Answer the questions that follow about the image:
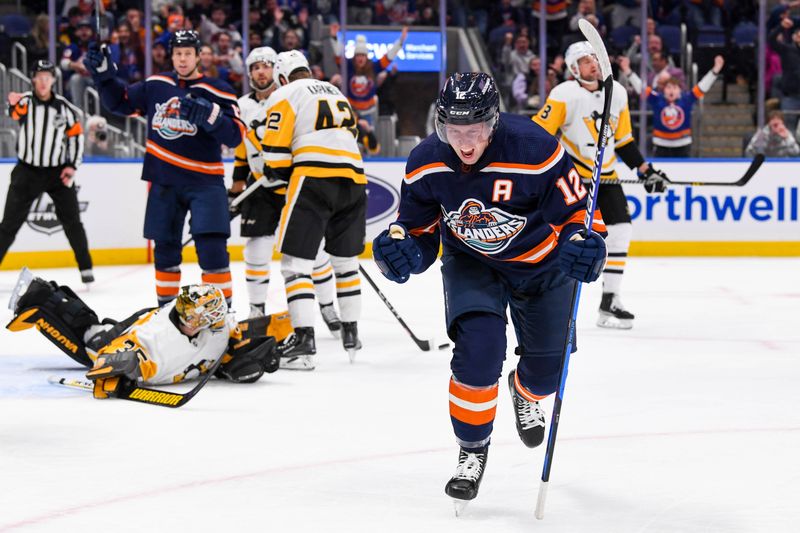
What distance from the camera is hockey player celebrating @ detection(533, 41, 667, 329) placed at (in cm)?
547

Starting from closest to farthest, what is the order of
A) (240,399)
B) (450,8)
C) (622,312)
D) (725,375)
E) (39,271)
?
(240,399) → (725,375) → (622,312) → (39,271) → (450,8)

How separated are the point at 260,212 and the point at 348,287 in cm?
68

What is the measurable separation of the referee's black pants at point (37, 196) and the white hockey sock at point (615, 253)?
315 cm

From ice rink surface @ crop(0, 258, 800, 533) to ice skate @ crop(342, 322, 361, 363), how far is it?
66mm

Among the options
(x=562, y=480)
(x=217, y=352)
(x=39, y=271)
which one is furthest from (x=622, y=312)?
(x=39, y=271)

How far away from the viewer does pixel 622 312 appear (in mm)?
5664

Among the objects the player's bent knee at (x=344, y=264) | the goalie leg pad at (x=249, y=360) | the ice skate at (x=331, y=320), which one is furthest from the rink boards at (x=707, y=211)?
the goalie leg pad at (x=249, y=360)

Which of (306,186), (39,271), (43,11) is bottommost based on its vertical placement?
(39,271)

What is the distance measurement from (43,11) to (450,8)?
143 inches

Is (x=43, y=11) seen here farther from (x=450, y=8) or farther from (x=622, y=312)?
(x=622, y=312)

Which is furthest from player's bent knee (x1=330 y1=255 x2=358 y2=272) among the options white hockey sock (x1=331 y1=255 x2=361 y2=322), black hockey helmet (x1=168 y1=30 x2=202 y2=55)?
black hockey helmet (x1=168 y1=30 x2=202 y2=55)

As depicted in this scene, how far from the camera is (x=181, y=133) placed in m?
5.07

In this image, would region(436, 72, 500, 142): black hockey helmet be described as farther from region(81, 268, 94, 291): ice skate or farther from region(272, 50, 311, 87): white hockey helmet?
region(81, 268, 94, 291): ice skate

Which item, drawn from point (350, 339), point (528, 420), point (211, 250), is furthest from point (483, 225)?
point (211, 250)
